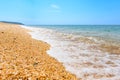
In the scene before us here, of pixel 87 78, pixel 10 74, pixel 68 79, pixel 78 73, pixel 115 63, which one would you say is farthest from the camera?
pixel 115 63

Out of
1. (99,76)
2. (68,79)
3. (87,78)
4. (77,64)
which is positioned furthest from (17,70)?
(77,64)

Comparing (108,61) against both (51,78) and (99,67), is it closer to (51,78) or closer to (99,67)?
(99,67)

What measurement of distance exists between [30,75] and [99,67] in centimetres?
380

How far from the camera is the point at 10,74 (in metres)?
4.52

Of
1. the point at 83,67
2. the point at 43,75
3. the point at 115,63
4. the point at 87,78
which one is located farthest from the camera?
the point at 115,63

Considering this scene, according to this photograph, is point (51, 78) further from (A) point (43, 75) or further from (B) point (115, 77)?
(B) point (115, 77)

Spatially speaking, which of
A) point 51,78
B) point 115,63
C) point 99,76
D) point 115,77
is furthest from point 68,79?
point 115,63

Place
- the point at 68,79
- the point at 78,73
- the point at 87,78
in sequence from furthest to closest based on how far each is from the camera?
the point at 78,73 < the point at 87,78 < the point at 68,79

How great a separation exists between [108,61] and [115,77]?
2345 millimetres

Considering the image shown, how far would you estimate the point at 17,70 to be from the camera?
4879 mm

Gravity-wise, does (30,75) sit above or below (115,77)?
above

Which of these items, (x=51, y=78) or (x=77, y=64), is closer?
(x=51, y=78)

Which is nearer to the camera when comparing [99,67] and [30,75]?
[30,75]

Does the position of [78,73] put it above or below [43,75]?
below
